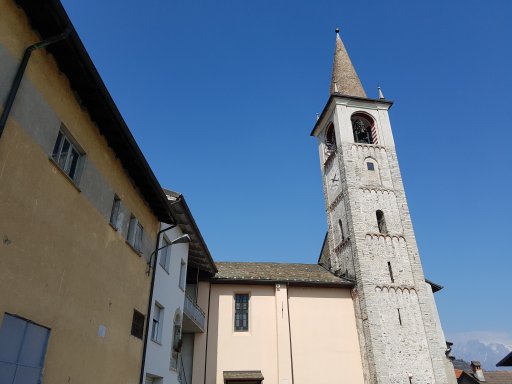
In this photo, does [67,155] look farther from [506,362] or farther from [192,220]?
[506,362]

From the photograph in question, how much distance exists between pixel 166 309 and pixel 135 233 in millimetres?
3873

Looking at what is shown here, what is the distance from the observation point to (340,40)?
34.4m

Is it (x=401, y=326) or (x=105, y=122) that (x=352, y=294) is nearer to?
(x=401, y=326)

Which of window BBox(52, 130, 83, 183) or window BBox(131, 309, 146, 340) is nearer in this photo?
window BBox(52, 130, 83, 183)

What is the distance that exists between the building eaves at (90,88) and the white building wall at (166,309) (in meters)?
3.21

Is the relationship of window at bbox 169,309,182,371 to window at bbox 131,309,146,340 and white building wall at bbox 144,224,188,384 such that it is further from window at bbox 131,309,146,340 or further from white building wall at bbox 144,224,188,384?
window at bbox 131,309,146,340

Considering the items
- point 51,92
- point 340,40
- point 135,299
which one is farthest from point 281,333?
point 340,40

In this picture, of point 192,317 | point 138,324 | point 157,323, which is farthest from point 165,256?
point 192,317

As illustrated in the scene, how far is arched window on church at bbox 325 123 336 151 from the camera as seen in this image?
28594 millimetres

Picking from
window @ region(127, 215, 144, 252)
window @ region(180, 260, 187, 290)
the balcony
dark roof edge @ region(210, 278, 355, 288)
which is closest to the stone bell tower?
dark roof edge @ region(210, 278, 355, 288)

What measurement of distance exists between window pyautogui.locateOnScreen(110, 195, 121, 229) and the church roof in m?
11.5

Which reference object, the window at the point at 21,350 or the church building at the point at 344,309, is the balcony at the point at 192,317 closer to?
the church building at the point at 344,309

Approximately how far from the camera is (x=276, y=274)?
2255cm

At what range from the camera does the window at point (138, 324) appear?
10875mm
